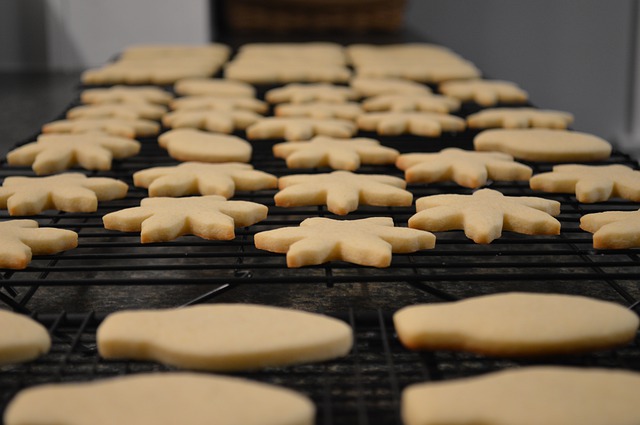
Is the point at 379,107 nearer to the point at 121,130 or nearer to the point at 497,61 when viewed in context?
the point at 121,130

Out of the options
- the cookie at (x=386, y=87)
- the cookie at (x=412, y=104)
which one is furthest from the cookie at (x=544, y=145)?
the cookie at (x=386, y=87)

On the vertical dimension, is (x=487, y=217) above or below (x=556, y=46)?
above

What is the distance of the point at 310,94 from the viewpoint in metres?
2.53

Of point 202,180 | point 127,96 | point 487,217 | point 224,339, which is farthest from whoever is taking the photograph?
point 127,96

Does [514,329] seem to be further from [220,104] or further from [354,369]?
[220,104]

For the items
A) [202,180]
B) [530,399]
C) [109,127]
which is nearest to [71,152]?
[109,127]

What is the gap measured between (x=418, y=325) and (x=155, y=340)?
0.29 meters

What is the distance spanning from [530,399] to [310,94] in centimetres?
183

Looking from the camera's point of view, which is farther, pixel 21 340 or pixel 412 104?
pixel 412 104

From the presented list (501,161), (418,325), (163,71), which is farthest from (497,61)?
(418,325)

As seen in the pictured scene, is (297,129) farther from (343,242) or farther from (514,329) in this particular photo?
(514,329)

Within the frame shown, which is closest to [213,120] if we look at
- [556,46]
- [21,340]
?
[21,340]

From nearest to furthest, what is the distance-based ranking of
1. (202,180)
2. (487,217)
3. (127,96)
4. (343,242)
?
1. (343,242)
2. (487,217)
3. (202,180)
4. (127,96)

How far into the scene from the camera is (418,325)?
95 cm
